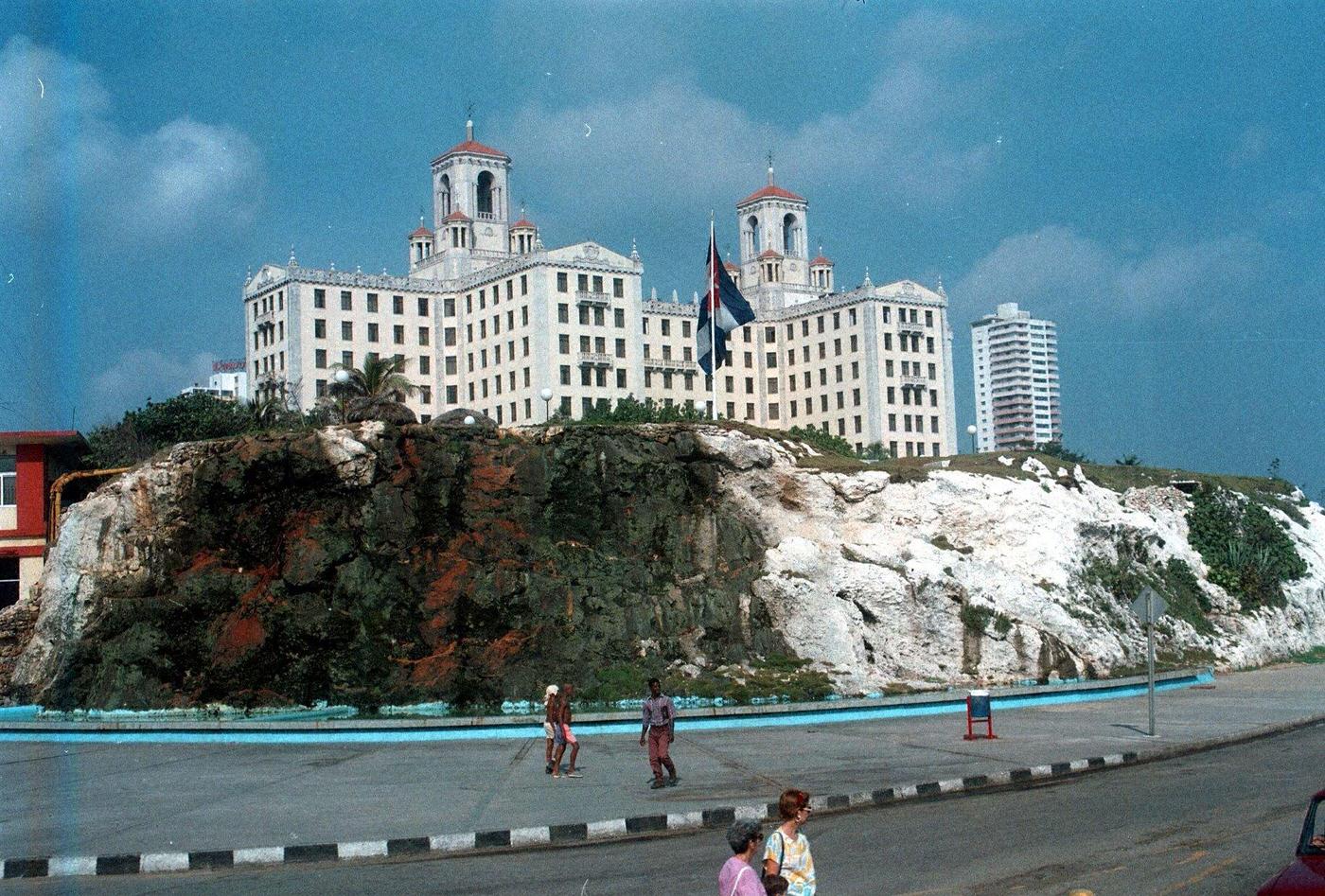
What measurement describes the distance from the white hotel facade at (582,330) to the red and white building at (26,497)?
53.2m

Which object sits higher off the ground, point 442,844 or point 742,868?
point 742,868

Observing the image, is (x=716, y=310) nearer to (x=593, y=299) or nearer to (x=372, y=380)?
(x=372, y=380)

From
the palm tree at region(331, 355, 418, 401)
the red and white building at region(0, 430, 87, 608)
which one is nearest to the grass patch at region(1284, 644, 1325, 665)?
the palm tree at region(331, 355, 418, 401)

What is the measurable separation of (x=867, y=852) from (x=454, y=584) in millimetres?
23204

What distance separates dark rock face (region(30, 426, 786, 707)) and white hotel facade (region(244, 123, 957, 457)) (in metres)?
61.5

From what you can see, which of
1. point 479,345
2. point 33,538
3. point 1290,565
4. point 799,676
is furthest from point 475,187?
point 799,676

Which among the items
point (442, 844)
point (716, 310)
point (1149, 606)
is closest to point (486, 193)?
point (716, 310)

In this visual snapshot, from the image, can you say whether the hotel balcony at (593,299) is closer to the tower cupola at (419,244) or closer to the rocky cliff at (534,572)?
the tower cupola at (419,244)

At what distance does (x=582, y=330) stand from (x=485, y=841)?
310ft

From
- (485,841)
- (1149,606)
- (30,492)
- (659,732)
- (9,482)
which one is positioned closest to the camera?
(485,841)

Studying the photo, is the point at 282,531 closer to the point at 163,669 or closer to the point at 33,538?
the point at 163,669

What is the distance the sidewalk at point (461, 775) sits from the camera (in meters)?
17.3

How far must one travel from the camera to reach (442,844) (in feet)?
53.3

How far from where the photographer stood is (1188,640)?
4372 centimetres
